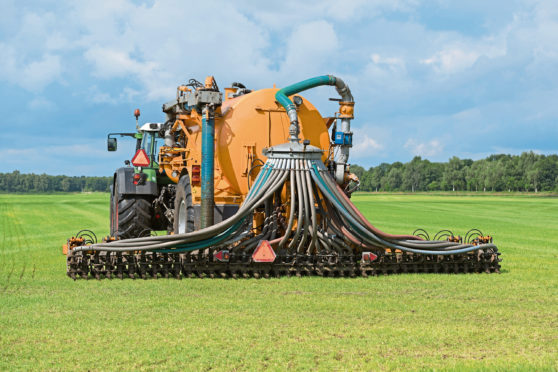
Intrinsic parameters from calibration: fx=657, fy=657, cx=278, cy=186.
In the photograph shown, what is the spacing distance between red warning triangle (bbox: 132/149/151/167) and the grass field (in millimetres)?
3407

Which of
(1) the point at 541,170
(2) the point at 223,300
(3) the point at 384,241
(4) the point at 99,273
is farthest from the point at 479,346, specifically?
(1) the point at 541,170

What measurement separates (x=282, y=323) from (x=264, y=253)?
2809 millimetres

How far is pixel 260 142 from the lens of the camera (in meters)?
10.7

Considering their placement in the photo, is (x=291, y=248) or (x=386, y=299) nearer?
(x=386, y=299)

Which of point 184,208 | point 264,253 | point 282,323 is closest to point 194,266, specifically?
point 264,253

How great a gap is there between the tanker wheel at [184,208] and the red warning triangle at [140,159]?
224 cm

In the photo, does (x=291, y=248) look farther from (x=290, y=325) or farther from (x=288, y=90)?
(x=290, y=325)

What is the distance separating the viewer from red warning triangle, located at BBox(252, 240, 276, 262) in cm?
961

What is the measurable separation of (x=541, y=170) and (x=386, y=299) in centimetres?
12320

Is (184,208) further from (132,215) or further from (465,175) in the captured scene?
(465,175)

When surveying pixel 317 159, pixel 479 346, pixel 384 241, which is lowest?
pixel 479 346

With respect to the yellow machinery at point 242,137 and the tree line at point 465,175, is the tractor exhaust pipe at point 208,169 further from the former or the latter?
the tree line at point 465,175

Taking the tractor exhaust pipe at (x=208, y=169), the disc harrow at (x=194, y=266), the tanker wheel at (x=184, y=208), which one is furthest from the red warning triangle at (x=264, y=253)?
the tanker wheel at (x=184, y=208)

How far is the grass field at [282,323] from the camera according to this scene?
5.56 meters
